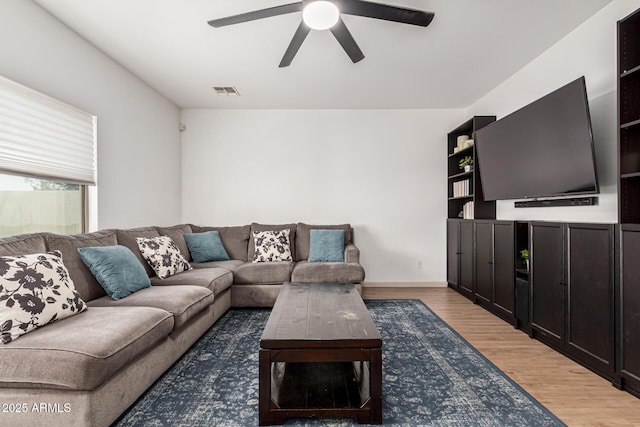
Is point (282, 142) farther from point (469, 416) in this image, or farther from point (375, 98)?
point (469, 416)

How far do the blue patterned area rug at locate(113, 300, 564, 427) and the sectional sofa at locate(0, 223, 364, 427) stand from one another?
0.49 ft

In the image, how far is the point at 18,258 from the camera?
1.81 meters

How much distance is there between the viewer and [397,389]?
2035mm

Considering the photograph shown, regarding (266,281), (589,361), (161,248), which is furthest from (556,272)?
(161,248)

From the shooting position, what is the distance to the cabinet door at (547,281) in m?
2.58

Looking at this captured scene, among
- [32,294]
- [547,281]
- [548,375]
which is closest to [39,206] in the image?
[32,294]

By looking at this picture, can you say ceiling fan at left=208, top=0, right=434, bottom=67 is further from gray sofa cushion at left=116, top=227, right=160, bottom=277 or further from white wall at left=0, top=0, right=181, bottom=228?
gray sofa cushion at left=116, top=227, right=160, bottom=277

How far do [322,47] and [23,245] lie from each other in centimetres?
272

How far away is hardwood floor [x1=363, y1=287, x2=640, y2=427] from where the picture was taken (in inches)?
70.9

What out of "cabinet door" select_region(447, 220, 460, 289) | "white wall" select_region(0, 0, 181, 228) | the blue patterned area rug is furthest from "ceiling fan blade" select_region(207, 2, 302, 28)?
"cabinet door" select_region(447, 220, 460, 289)

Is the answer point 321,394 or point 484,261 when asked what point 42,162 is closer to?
point 321,394

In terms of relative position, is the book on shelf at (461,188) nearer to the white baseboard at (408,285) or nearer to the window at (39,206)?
the white baseboard at (408,285)

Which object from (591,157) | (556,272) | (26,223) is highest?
(591,157)

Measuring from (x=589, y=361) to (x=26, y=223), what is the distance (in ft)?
13.8
